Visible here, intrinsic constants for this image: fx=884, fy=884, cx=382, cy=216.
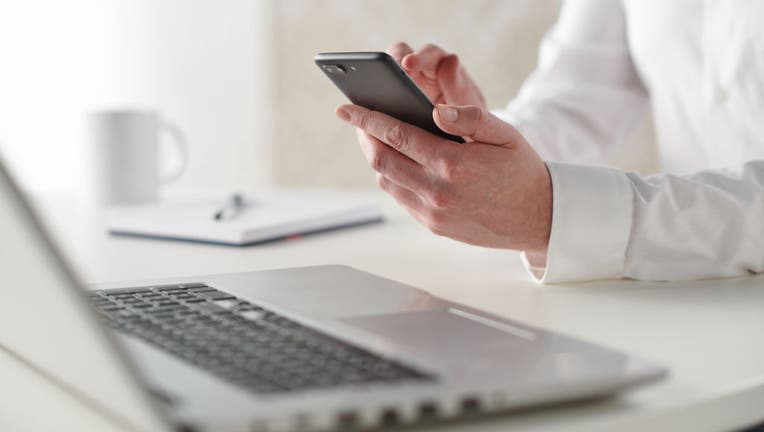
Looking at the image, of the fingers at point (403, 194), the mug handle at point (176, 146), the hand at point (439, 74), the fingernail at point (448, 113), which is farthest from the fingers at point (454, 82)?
the mug handle at point (176, 146)

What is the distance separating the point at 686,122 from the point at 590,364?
3.48ft

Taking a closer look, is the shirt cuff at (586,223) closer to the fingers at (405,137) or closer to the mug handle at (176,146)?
the fingers at (405,137)

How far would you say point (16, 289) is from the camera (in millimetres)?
481

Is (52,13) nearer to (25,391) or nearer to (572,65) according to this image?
(572,65)

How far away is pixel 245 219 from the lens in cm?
114

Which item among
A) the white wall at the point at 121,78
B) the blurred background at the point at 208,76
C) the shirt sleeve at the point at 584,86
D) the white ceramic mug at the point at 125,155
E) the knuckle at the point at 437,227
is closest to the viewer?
the knuckle at the point at 437,227

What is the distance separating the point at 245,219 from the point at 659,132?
2.49ft

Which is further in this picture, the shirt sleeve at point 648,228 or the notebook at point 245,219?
the notebook at point 245,219

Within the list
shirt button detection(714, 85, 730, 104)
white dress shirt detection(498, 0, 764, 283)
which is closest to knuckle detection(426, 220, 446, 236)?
white dress shirt detection(498, 0, 764, 283)

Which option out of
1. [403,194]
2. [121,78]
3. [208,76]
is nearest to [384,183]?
[403,194]

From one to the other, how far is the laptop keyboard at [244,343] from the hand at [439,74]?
1.76ft

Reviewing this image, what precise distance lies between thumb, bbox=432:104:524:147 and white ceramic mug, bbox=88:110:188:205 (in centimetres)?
75

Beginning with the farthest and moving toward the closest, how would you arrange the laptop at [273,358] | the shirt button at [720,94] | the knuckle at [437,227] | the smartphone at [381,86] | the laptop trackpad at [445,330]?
1. the shirt button at [720,94]
2. the knuckle at [437,227]
3. the smartphone at [381,86]
4. the laptop trackpad at [445,330]
5. the laptop at [273,358]

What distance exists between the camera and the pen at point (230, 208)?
1157 mm
